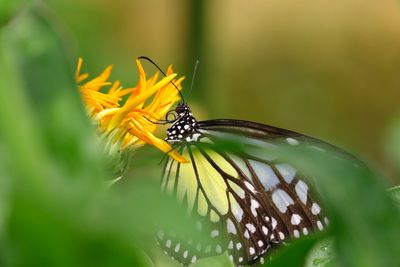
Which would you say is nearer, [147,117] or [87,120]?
[87,120]

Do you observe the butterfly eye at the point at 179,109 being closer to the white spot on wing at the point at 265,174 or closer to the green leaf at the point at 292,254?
the white spot on wing at the point at 265,174

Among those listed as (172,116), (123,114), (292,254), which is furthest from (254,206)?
(292,254)

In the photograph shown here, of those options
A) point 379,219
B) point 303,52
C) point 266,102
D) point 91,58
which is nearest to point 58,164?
point 379,219

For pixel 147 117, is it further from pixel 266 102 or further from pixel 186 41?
pixel 266 102

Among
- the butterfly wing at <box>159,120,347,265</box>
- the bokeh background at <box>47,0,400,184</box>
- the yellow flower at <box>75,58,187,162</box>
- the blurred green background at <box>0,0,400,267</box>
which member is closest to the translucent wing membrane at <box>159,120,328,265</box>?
the butterfly wing at <box>159,120,347,265</box>

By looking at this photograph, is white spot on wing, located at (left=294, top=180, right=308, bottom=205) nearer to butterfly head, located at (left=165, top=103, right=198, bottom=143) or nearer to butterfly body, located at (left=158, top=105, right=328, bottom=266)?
butterfly body, located at (left=158, top=105, right=328, bottom=266)

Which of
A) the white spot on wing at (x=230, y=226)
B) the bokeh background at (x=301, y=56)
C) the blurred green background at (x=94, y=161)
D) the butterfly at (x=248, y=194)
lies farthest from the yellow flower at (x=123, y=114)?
the bokeh background at (x=301, y=56)
